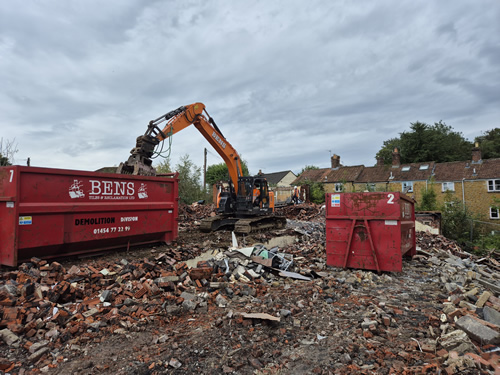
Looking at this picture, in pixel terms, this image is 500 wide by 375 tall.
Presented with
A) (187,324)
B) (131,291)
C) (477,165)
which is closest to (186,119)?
(131,291)

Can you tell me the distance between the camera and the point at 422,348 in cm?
312

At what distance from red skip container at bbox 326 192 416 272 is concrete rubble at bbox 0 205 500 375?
1.44 feet

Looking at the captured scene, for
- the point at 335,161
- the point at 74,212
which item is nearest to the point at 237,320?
the point at 74,212

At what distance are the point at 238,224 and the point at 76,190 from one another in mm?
5963

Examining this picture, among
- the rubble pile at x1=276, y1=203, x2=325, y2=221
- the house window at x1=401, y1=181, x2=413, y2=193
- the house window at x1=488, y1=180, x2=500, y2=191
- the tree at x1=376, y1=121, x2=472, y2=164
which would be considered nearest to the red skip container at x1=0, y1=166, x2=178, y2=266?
the rubble pile at x1=276, y1=203, x2=325, y2=221

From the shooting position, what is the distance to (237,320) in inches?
153

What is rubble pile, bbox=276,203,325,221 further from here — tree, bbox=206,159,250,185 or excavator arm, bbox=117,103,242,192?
tree, bbox=206,159,250,185

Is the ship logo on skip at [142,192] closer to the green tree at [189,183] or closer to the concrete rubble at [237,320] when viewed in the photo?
the concrete rubble at [237,320]

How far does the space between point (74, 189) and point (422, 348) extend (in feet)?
20.5

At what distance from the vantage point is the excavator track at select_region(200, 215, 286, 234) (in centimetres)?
1075

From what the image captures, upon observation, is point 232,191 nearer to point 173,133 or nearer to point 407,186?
point 173,133

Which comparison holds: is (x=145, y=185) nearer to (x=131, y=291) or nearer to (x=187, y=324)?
(x=131, y=291)

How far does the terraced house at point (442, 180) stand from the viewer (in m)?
30.5

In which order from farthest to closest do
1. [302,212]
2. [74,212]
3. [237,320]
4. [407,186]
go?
[407,186], [302,212], [74,212], [237,320]
